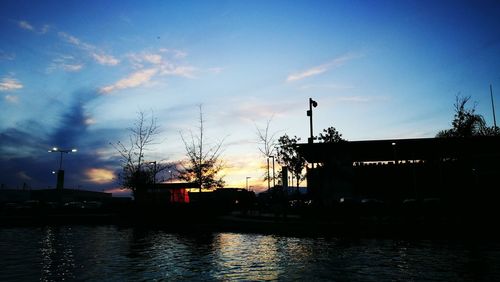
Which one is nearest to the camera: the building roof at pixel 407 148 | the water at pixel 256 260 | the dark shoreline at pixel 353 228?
the water at pixel 256 260

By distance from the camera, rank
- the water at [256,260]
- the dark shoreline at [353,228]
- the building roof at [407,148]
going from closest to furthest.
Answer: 1. the water at [256,260]
2. the dark shoreline at [353,228]
3. the building roof at [407,148]

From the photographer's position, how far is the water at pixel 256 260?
32.6 ft

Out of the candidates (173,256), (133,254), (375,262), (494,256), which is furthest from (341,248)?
(133,254)

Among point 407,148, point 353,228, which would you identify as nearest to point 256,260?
point 353,228

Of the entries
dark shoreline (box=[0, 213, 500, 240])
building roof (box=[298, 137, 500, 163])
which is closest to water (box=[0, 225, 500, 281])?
dark shoreline (box=[0, 213, 500, 240])

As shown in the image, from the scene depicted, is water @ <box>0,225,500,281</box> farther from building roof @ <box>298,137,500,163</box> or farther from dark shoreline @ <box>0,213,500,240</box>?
building roof @ <box>298,137,500,163</box>

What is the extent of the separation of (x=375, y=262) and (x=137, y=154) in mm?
31028

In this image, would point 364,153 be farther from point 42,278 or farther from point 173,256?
point 42,278

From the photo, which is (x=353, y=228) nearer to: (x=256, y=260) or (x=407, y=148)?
(x=256, y=260)

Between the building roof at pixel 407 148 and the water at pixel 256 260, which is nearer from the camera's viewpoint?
the water at pixel 256 260

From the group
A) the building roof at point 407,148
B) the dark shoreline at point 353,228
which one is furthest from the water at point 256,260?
the building roof at point 407,148

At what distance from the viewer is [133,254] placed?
46.6ft

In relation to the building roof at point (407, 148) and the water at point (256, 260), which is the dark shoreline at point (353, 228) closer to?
the water at point (256, 260)

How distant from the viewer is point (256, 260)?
1259 cm
